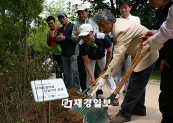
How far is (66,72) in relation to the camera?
513 cm

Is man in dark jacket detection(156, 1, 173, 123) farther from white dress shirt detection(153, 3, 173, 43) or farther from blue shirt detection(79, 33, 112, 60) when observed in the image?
blue shirt detection(79, 33, 112, 60)

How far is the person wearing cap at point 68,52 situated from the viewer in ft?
16.2

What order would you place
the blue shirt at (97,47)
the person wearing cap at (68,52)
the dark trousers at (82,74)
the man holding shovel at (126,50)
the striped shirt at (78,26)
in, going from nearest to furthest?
the man holding shovel at (126,50) → the blue shirt at (97,47) → the striped shirt at (78,26) → the person wearing cap at (68,52) → the dark trousers at (82,74)

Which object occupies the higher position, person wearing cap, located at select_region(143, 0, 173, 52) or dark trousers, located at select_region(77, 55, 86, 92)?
person wearing cap, located at select_region(143, 0, 173, 52)

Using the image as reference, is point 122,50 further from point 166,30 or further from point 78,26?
point 78,26

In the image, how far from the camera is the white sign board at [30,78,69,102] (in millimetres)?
2248

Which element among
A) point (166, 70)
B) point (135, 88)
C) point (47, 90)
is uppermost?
point (166, 70)

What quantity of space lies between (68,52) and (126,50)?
1880 mm

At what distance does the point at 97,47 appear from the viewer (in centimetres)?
409

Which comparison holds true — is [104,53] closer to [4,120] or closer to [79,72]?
[79,72]

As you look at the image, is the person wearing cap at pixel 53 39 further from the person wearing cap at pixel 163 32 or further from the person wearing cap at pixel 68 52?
the person wearing cap at pixel 163 32

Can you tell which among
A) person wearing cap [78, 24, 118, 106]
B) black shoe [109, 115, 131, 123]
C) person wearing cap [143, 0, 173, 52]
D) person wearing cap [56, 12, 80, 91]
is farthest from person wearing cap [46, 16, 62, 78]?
person wearing cap [143, 0, 173, 52]

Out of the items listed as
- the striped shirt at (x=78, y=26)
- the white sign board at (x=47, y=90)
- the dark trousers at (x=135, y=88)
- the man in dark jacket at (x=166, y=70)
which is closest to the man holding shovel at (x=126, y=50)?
the dark trousers at (x=135, y=88)

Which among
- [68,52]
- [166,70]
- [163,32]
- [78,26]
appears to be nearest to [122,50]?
[166,70]
